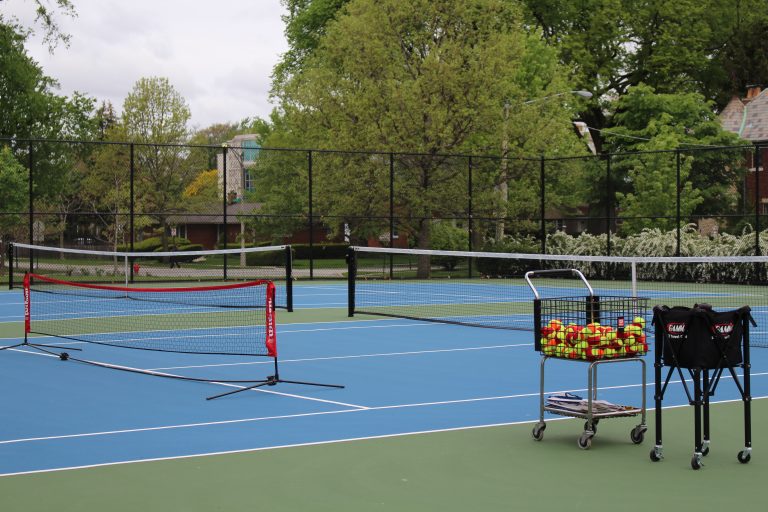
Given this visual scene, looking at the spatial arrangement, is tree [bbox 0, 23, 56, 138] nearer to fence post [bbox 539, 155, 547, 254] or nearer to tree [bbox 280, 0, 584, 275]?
tree [bbox 280, 0, 584, 275]

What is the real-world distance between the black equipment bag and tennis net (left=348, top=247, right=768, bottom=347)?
896 cm

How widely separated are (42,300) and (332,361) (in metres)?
12.4

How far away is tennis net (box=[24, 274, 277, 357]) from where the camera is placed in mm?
15126

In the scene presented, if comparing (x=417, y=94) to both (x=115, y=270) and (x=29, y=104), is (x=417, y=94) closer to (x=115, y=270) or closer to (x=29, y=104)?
(x=115, y=270)

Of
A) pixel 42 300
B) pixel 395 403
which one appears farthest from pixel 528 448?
pixel 42 300

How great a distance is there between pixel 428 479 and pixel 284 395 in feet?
13.1

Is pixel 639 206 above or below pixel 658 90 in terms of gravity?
below

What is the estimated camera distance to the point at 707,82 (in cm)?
6259

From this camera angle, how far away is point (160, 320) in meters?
20.2

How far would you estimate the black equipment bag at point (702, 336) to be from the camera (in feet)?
23.9

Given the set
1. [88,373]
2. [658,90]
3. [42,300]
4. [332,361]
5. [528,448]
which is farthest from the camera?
[658,90]

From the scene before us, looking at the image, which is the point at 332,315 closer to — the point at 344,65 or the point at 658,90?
the point at 344,65

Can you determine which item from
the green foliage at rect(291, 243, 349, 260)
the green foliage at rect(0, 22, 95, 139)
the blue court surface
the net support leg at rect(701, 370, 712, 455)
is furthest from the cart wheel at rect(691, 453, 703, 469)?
the green foliage at rect(291, 243, 349, 260)

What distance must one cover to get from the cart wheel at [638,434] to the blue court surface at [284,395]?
4.5 inches
